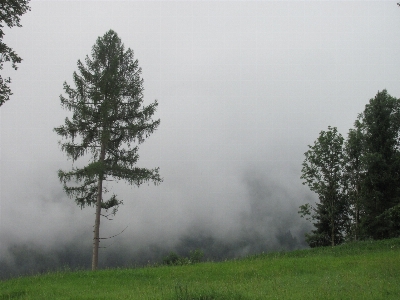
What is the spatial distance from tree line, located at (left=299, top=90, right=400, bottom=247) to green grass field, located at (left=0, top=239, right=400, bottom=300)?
39.8ft

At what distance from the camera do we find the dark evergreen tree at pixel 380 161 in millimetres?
30484

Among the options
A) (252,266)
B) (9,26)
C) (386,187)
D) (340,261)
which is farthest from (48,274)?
(386,187)

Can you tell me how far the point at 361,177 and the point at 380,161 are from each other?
493cm

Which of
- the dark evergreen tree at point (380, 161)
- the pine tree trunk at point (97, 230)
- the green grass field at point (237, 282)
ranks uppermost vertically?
the dark evergreen tree at point (380, 161)

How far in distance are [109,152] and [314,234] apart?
2612cm

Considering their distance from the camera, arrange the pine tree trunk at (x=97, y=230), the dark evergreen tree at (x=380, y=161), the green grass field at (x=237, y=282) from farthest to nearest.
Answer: the dark evergreen tree at (x=380, y=161), the pine tree trunk at (x=97, y=230), the green grass field at (x=237, y=282)

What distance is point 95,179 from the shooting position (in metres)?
20.5

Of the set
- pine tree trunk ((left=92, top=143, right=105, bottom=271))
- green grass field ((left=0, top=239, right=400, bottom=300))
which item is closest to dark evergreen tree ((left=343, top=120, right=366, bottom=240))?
green grass field ((left=0, top=239, right=400, bottom=300))

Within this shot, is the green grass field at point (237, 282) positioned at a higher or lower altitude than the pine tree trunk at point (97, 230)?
lower

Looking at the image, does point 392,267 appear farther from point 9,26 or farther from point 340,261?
point 9,26

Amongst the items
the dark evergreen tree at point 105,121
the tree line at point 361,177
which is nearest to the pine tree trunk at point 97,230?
the dark evergreen tree at point 105,121

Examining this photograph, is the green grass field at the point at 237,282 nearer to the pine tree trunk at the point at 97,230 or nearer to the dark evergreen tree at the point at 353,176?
the pine tree trunk at the point at 97,230

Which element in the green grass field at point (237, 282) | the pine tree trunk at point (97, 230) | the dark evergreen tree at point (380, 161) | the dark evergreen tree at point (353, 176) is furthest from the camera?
the dark evergreen tree at point (353, 176)

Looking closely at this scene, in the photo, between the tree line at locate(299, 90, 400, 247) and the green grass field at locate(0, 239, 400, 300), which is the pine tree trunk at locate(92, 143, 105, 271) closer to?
the green grass field at locate(0, 239, 400, 300)
